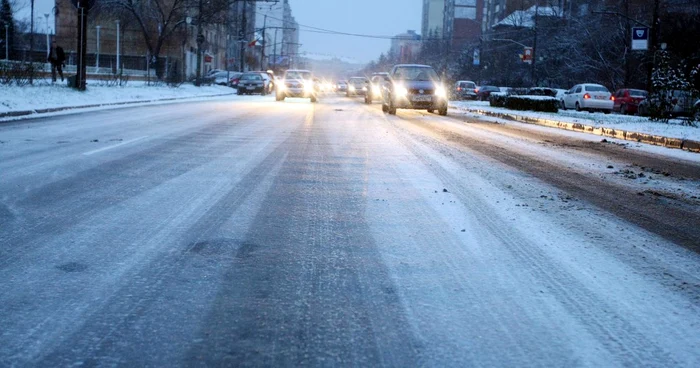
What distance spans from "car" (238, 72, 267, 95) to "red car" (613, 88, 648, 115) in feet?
76.6

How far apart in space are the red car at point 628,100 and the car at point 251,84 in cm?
Result: 2336

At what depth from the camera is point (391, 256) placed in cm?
431

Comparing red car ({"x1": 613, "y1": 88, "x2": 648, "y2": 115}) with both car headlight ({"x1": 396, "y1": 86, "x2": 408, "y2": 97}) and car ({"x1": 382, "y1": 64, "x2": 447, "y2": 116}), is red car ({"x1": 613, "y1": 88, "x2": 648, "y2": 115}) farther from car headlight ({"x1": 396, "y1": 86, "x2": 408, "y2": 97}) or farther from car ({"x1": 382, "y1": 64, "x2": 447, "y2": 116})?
car headlight ({"x1": 396, "y1": 86, "x2": 408, "y2": 97})

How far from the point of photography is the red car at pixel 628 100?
33.0m

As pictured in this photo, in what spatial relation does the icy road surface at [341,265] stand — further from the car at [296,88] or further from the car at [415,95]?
the car at [296,88]

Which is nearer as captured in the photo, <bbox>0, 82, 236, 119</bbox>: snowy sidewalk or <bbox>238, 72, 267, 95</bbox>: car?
<bbox>0, 82, 236, 119</bbox>: snowy sidewalk

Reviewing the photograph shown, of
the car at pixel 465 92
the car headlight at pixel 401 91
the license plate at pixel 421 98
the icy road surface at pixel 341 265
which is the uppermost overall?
the car at pixel 465 92

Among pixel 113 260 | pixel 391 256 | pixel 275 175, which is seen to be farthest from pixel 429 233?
pixel 275 175

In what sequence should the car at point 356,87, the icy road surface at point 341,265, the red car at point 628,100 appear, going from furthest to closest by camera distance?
the car at point 356,87, the red car at point 628,100, the icy road surface at point 341,265

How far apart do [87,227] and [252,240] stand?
47.1 inches

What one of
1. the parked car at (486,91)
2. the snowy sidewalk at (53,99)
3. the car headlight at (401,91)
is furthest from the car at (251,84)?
the car headlight at (401,91)

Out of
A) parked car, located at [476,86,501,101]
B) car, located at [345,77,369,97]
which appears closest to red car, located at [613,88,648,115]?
parked car, located at [476,86,501,101]

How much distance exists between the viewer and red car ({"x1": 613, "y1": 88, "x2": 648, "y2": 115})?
33.0 meters

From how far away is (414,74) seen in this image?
25953mm
